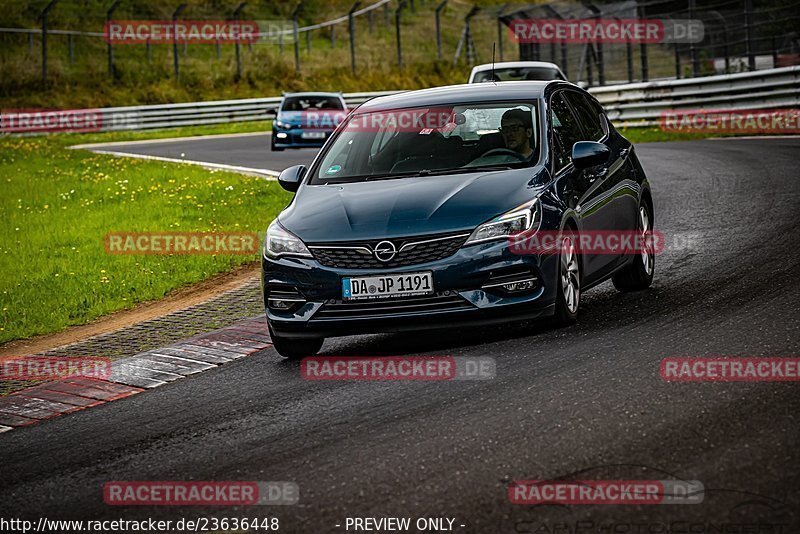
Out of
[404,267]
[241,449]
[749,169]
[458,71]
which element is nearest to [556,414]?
[241,449]

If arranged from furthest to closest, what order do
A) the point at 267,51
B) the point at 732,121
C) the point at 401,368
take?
the point at 267,51
the point at 732,121
the point at 401,368

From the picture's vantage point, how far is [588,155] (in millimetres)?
8922

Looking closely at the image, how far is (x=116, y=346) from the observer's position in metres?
9.77

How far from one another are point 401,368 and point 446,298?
534 mm

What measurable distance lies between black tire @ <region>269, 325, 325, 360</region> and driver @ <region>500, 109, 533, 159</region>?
1.90m

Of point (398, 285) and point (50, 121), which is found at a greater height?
point (398, 285)

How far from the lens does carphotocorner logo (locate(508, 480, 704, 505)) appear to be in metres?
4.77

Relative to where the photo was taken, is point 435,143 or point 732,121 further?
point 732,121

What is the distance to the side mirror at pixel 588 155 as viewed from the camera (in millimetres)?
8922

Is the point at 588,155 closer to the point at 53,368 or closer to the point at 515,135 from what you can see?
the point at 515,135

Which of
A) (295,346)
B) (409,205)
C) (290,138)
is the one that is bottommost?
(290,138)

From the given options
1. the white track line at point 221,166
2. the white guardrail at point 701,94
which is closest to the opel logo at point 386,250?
the white track line at point 221,166

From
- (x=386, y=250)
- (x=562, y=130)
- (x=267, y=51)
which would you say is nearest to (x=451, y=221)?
(x=386, y=250)

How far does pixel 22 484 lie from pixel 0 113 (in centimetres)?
3544
